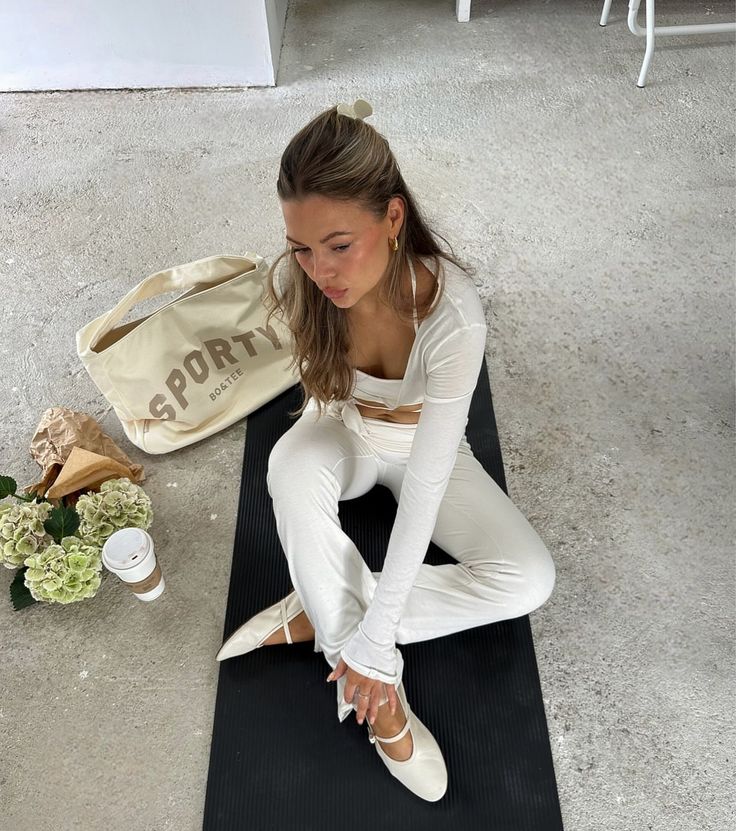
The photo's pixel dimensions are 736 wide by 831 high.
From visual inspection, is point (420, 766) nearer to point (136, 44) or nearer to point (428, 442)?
point (428, 442)

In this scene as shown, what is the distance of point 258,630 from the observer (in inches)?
57.1

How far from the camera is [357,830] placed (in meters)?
1.28

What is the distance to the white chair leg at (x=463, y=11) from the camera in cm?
321

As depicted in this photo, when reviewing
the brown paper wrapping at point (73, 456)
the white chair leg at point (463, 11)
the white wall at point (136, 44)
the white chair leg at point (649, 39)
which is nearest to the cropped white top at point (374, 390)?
the brown paper wrapping at point (73, 456)

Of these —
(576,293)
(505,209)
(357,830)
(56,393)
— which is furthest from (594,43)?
(357,830)

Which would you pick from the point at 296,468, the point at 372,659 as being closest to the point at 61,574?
the point at 296,468

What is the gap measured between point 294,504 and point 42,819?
2.22 ft

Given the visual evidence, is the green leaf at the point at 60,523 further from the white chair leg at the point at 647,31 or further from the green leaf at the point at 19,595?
the white chair leg at the point at 647,31

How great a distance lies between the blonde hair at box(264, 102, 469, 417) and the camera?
1.06 m

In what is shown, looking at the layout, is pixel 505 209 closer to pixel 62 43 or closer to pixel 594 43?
pixel 594 43

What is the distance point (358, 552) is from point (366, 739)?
331 mm

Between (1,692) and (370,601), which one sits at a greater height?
(370,601)

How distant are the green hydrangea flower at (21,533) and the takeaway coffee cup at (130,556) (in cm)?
14

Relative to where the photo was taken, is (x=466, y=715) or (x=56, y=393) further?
(x=56, y=393)
